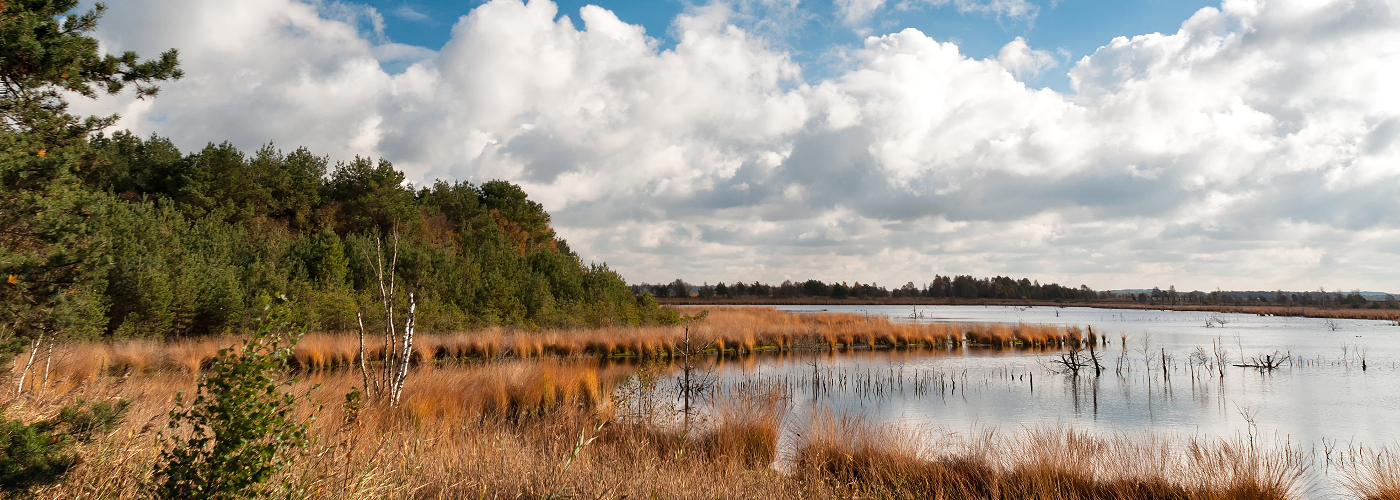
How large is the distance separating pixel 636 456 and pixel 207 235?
1879cm

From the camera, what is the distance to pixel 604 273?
2855 centimetres

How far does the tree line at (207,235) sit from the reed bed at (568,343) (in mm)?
1007

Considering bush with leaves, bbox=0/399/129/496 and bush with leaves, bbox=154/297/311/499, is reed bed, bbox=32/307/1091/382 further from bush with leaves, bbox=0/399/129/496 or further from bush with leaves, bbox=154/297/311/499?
bush with leaves, bbox=154/297/311/499

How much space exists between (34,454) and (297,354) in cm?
1260

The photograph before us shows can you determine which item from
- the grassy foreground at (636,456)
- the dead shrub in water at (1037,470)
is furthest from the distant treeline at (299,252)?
the dead shrub in water at (1037,470)

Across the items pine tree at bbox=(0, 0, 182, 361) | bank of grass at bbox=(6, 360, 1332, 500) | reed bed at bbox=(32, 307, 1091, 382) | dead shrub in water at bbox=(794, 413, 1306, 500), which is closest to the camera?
bank of grass at bbox=(6, 360, 1332, 500)

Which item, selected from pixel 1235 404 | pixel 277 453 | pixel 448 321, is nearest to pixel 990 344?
pixel 1235 404

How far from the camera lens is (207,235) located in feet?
63.8

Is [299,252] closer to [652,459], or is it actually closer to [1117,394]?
[652,459]

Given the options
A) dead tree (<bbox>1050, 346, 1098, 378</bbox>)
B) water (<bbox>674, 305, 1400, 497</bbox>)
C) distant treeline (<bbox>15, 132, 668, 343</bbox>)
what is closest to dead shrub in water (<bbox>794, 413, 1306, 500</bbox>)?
water (<bbox>674, 305, 1400, 497</bbox>)

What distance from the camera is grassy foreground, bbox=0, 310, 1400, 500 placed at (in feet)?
15.0

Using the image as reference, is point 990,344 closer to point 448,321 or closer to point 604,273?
point 604,273

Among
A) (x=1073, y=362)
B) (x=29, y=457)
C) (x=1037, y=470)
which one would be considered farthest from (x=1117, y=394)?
(x=29, y=457)

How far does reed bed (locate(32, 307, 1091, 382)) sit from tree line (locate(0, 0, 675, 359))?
3.30 feet
